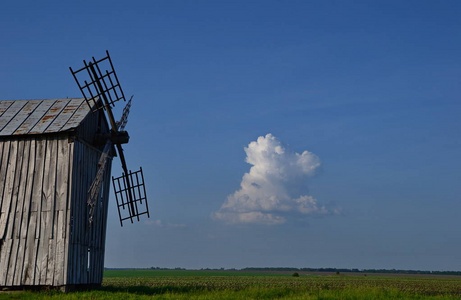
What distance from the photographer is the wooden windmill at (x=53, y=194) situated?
22.9 meters

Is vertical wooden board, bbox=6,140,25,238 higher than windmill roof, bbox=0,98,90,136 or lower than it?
lower

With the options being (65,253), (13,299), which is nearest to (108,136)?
(65,253)

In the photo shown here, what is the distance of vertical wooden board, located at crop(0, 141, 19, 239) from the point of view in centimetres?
2366

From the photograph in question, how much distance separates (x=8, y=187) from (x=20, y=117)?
162 inches

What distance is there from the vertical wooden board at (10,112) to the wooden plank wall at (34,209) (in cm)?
160

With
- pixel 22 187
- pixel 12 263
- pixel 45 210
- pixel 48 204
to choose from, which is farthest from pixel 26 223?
pixel 12 263

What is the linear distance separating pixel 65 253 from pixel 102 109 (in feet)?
29.1

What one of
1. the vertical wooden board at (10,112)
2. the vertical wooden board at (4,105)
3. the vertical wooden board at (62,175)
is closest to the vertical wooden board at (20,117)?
the vertical wooden board at (10,112)

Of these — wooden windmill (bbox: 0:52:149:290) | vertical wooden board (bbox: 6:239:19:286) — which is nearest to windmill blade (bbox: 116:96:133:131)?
wooden windmill (bbox: 0:52:149:290)

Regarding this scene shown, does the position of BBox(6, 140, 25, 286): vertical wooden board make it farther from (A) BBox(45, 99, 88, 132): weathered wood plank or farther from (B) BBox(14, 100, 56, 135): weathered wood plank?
(A) BBox(45, 99, 88, 132): weathered wood plank

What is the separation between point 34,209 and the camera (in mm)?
23516

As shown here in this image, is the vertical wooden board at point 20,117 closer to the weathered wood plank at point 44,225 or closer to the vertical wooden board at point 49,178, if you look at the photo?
the vertical wooden board at point 49,178

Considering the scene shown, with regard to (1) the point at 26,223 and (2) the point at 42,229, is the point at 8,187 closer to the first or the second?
(1) the point at 26,223

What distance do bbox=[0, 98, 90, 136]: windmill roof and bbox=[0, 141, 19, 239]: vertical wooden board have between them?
87cm
